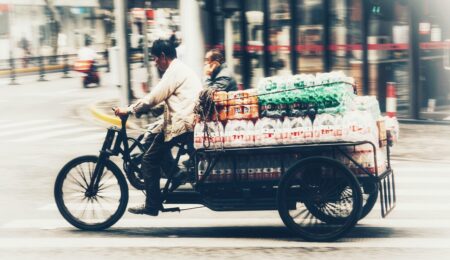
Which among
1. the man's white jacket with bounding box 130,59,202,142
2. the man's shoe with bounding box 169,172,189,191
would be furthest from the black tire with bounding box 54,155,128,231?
the man's white jacket with bounding box 130,59,202,142

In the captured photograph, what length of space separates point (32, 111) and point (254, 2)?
693cm

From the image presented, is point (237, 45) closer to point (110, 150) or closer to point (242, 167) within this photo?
point (110, 150)

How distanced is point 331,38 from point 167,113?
1097cm

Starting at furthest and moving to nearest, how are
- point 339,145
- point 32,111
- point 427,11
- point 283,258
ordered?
→ point 32,111 < point 427,11 < point 339,145 < point 283,258

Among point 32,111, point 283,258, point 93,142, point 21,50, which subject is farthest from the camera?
point 21,50

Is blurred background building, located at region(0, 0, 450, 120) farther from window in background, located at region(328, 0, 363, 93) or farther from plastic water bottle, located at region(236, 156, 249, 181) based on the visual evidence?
plastic water bottle, located at region(236, 156, 249, 181)

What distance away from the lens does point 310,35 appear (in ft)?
61.7

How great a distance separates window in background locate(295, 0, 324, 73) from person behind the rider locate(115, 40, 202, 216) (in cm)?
1098

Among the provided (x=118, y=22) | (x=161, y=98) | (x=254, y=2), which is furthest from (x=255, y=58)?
(x=161, y=98)

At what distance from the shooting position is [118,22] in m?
19.5

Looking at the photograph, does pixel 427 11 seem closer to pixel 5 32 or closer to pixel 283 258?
pixel 283 258

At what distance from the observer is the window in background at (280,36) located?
19078 mm

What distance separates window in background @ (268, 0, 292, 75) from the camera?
62.6 feet

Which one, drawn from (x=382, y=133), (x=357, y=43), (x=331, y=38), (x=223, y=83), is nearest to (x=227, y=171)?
(x=382, y=133)
